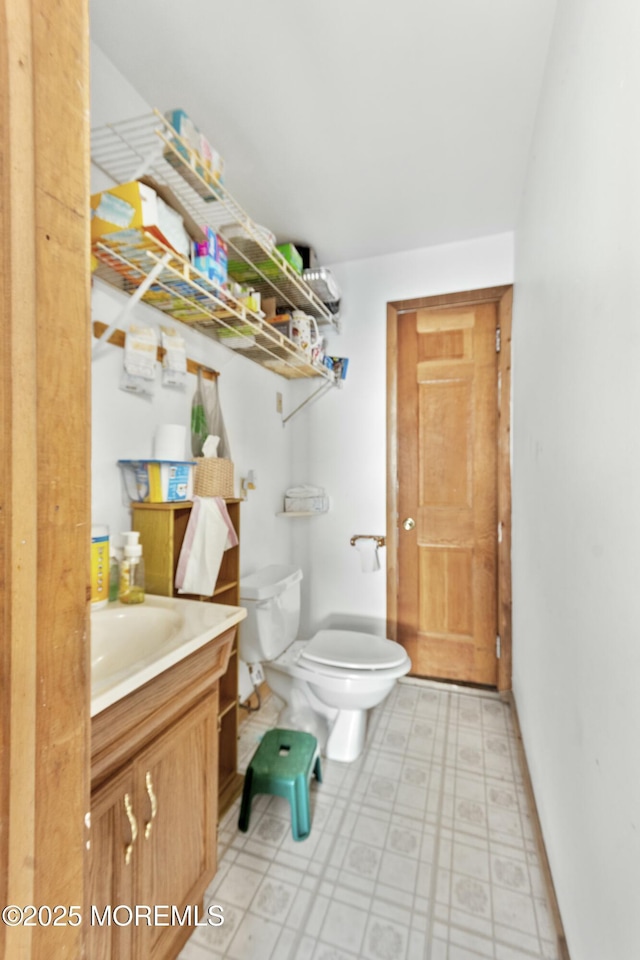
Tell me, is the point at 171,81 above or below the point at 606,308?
above

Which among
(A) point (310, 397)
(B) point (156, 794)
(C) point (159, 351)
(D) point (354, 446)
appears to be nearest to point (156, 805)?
(B) point (156, 794)

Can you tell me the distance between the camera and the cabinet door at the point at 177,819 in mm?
812

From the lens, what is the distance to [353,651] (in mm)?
1746

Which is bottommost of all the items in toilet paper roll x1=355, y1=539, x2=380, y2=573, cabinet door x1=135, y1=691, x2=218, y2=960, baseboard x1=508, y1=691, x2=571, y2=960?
baseboard x1=508, y1=691, x2=571, y2=960

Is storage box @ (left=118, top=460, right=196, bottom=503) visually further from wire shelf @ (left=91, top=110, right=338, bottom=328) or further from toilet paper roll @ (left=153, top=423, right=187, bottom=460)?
wire shelf @ (left=91, top=110, right=338, bottom=328)

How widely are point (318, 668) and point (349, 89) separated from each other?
6.49 ft

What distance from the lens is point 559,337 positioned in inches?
39.7

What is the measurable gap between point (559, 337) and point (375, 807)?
5.16 ft

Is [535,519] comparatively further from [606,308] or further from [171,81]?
[171,81]

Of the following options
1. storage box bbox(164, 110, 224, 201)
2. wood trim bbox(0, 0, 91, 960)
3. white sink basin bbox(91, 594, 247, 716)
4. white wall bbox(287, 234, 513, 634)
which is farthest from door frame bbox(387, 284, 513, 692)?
wood trim bbox(0, 0, 91, 960)

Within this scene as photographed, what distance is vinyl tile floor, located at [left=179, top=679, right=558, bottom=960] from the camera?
99 cm

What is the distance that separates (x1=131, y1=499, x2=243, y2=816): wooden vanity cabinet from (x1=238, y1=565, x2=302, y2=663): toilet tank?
0.10m

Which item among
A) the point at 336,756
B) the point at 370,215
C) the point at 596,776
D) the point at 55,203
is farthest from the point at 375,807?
the point at 370,215

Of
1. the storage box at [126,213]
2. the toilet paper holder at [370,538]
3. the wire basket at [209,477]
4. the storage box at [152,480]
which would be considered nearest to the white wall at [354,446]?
the toilet paper holder at [370,538]
